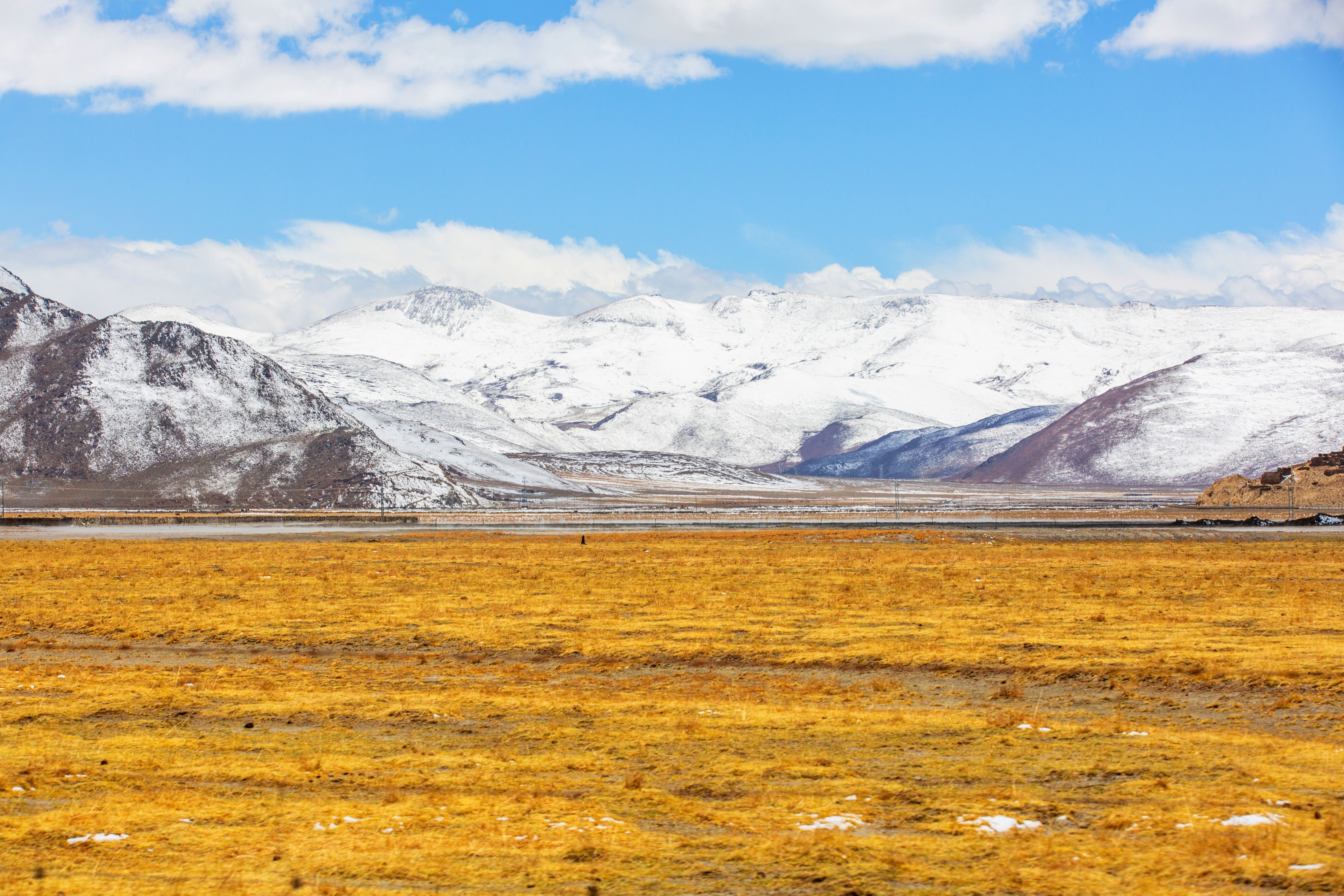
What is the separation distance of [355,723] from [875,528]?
69632mm

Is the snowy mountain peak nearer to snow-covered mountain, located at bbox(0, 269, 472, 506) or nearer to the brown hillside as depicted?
snow-covered mountain, located at bbox(0, 269, 472, 506)

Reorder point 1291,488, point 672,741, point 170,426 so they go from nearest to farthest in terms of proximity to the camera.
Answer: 1. point 672,741
2. point 1291,488
3. point 170,426

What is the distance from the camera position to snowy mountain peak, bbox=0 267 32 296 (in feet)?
593

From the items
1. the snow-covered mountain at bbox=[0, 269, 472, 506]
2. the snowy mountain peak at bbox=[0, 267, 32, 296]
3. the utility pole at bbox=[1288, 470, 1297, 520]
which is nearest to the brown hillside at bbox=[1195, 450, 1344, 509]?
the utility pole at bbox=[1288, 470, 1297, 520]

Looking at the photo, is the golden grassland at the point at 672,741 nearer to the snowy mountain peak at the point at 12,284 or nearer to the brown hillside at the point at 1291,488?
the brown hillside at the point at 1291,488

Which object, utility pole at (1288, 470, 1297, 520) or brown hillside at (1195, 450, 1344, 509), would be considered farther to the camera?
brown hillside at (1195, 450, 1344, 509)

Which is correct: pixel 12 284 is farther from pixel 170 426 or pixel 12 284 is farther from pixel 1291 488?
pixel 1291 488

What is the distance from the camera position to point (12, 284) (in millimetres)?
184125

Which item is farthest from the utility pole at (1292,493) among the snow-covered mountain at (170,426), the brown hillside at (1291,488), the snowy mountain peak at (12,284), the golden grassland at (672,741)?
the snowy mountain peak at (12,284)

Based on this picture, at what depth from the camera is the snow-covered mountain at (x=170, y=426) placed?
140 metres

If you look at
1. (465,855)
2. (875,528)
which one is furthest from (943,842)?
(875,528)

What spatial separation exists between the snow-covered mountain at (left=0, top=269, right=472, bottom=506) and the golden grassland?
106598 millimetres

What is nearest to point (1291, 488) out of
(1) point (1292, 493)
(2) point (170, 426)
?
(1) point (1292, 493)

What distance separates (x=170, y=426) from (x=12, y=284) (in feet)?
193
